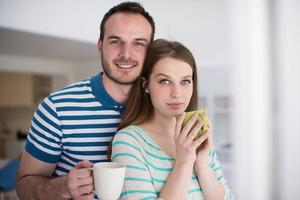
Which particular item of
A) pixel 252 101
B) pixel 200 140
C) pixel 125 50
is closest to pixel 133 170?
pixel 200 140

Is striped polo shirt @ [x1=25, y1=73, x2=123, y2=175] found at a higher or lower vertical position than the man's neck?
lower

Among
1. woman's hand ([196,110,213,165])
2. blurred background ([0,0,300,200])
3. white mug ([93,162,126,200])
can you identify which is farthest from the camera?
blurred background ([0,0,300,200])

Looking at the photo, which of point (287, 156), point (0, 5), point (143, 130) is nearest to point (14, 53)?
point (0, 5)

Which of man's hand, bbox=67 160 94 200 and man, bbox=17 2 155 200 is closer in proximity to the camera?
man's hand, bbox=67 160 94 200

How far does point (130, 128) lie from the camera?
0.59 metres

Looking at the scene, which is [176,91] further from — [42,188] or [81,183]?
[42,188]

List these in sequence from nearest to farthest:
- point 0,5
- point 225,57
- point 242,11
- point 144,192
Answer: point 144,192
point 0,5
point 242,11
point 225,57

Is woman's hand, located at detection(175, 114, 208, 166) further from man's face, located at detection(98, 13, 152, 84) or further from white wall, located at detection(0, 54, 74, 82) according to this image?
white wall, located at detection(0, 54, 74, 82)

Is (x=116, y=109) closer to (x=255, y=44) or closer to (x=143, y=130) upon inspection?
(x=143, y=130)

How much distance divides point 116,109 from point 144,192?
0.67ft

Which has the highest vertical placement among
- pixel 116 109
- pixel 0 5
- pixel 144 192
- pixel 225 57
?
pixel 0 5

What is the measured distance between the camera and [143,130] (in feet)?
1.97

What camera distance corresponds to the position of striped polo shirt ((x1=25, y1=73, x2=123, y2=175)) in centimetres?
66

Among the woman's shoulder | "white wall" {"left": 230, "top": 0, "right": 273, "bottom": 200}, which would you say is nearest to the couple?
the woman's shoulder
